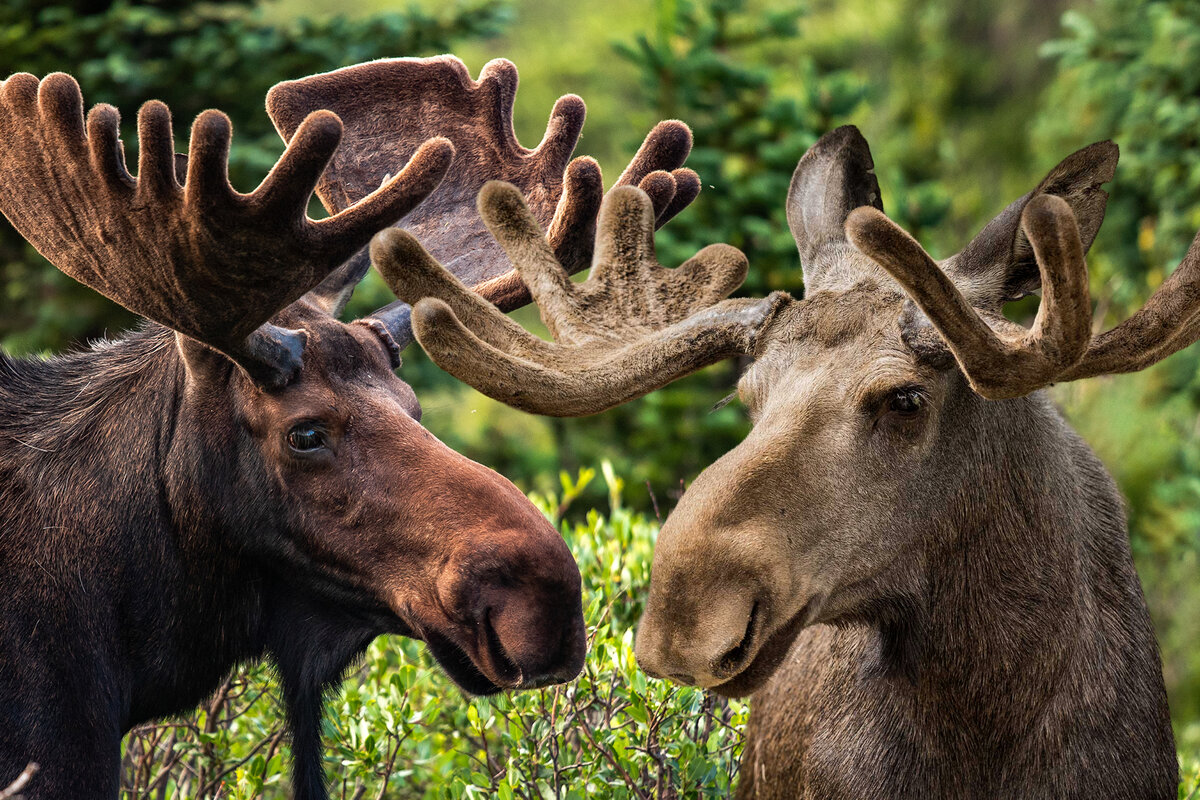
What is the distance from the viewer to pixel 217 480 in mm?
2803

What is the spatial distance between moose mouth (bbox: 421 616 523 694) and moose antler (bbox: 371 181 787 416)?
481 mm

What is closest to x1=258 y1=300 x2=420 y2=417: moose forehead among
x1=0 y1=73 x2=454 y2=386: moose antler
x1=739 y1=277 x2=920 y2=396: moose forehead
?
x1=0 y1=73 x2=454 y2=386: moose antler

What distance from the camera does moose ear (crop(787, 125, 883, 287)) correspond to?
299cm

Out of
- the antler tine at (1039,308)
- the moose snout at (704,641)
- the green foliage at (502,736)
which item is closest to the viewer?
the antler tine at (1039,308)

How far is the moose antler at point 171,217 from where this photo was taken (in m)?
2.50

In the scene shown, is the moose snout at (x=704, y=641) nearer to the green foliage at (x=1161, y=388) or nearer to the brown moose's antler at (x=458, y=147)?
the brown moose's antler at (x=458, y=147)

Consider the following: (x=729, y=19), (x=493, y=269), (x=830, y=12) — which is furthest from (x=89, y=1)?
(x=830, y=12)

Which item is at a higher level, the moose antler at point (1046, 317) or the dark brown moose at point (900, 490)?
the moose antler at point (1046, 317)

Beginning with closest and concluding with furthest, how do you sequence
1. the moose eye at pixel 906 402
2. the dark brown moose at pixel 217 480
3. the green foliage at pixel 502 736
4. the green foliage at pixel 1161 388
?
the moose eye at pixel 906 402 → the dark brown moose at pixel 217 480 → the green foliage at pixel 502 736 → the green foliage at pixel 1161 388

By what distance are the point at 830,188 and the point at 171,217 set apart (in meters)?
1.50

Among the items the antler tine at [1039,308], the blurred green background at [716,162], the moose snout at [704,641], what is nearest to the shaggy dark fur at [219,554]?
the moose snout at [704,641]

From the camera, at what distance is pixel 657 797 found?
10.6 feet

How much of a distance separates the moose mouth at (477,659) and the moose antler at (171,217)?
28.5 inches

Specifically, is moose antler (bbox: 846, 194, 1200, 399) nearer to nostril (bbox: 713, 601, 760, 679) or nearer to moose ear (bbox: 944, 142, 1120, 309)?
moose ear (bbox: 944, 142, 1120, 309)
